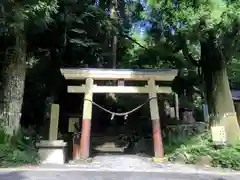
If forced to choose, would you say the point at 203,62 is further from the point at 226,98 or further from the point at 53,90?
the point at 53,90

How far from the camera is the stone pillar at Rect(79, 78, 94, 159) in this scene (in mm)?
9438

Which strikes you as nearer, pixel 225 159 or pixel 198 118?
pixel 225 159

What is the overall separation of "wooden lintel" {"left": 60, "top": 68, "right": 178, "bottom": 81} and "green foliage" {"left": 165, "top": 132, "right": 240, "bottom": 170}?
2.47 meters

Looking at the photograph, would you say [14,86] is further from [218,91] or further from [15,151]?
[218,91]

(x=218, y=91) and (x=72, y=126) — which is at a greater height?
(x=218, y=91)

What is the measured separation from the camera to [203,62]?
1088 cm

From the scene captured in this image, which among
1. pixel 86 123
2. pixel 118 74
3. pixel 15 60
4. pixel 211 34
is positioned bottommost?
pixel 86 123

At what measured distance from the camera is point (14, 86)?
927cm

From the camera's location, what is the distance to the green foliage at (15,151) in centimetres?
812

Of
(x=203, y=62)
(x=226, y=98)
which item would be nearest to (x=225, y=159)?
(x=226, y=98)

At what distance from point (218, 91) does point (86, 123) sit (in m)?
4.93

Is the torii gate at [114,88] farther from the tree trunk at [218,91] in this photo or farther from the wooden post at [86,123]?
the tree trunk at [218,91]

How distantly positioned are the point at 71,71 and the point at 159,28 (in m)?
3.79

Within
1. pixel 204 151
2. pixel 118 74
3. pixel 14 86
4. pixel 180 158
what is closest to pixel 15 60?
pixel 14 86
